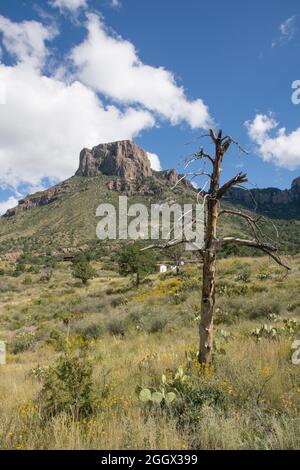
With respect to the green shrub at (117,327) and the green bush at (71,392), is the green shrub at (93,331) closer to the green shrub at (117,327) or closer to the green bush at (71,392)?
the green shrub at (117,327)

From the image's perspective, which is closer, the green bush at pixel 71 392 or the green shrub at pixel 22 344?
the green bush at pixel 71 392

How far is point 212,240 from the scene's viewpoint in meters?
4.99

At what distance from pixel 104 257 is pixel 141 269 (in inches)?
1881

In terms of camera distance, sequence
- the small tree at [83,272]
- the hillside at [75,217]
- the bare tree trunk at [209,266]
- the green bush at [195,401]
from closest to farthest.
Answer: the green bush at [195,401]
the bare tree trunk at [209,266]
the small tree at [83,272]
the hillside at [75,217]

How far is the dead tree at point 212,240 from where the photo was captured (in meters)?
4.89

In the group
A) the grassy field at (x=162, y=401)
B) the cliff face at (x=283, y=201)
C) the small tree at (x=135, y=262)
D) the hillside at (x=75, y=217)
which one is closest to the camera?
the grassy field at (x=162, y=401)

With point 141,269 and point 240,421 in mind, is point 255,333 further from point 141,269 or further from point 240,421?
point 141,269

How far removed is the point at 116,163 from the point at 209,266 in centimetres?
18417

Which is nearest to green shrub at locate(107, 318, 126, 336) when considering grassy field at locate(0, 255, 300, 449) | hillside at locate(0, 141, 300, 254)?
grassy field at locate(0, 255, 300, 449)

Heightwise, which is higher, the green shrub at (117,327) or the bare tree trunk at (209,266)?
the bare tree trunk at (209,266)

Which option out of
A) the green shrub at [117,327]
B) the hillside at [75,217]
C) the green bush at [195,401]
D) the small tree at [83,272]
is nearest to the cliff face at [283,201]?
the hillside at [75,217]

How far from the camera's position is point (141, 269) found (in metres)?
31.4

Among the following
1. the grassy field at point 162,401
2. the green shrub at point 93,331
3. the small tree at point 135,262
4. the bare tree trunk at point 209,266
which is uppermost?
the small tree at point 135,262
